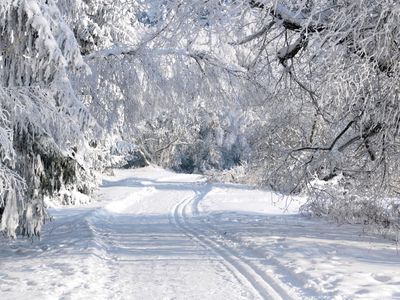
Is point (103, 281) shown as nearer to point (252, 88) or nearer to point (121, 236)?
point (121, 236)

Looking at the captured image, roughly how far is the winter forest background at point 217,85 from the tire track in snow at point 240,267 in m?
1.98

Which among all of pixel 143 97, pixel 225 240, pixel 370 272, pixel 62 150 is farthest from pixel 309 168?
pixel 62 150

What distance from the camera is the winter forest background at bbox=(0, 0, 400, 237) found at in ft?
23.0

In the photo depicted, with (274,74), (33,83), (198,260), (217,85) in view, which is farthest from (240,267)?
(217,85)

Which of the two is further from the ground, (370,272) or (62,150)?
(62,150)

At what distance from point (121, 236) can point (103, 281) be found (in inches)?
187

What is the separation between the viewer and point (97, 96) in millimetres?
12445

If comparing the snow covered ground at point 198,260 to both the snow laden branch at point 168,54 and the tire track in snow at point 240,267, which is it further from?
the snow laden branch at point 168,54

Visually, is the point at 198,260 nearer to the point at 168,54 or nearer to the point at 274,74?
the point at 274,74

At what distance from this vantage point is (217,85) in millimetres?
12602

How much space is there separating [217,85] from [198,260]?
4727 mm

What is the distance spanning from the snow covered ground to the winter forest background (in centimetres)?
97

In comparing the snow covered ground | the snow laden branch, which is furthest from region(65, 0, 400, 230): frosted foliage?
the snow covered ground

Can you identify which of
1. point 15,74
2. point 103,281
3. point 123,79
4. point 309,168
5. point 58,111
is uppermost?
point 123,79
